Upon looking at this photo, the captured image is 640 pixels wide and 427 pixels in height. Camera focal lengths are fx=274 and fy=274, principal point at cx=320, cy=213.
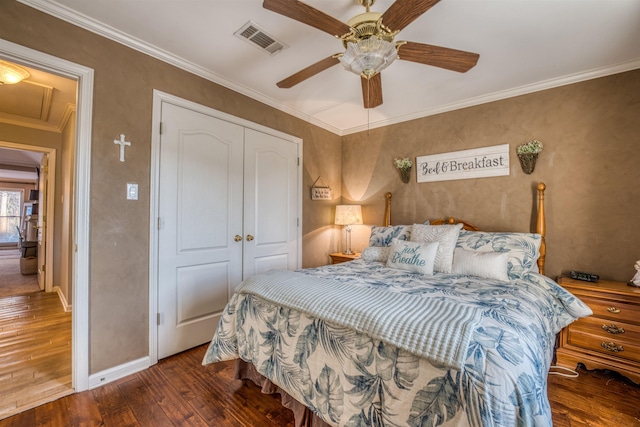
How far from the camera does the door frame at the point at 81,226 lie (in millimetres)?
1804

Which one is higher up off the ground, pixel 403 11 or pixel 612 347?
pixel 403 11

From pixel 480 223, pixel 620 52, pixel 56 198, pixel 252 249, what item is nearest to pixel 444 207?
pixel 480 223

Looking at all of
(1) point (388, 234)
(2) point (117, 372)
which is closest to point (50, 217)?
(2) point (117, 372)

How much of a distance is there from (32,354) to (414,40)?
3.88 m

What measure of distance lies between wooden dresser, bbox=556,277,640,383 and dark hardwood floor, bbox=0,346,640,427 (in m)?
0.13

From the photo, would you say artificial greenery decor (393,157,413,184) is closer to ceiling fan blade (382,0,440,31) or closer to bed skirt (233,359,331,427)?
ceiling fan blade (382,0,440,31)

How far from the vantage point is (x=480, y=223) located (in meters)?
2.93

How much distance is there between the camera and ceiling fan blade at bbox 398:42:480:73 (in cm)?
162

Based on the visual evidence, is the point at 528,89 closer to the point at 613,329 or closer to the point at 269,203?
the point at 613,329

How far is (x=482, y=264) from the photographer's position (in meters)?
2.11

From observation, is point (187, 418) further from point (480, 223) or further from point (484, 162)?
point (484, 162)

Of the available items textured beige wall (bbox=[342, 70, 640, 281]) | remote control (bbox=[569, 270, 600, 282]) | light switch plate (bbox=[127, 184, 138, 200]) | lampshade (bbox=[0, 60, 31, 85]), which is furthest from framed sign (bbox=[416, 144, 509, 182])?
lampshade (bbox=[0, 60, 31, 85])

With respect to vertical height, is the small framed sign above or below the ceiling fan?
below

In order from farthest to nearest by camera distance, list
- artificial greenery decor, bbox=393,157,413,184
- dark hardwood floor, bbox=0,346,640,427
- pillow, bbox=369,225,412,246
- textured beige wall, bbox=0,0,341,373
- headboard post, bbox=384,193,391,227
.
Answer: headboard post, bbox=384,193,391,227, artificial greenery decor, bbox=393,157,413,184, pillow, bbox=369,225,412,246, textured beige wall, bbox=0,0,341,373, dark hardwood floor, bbox=0,346,640,427
